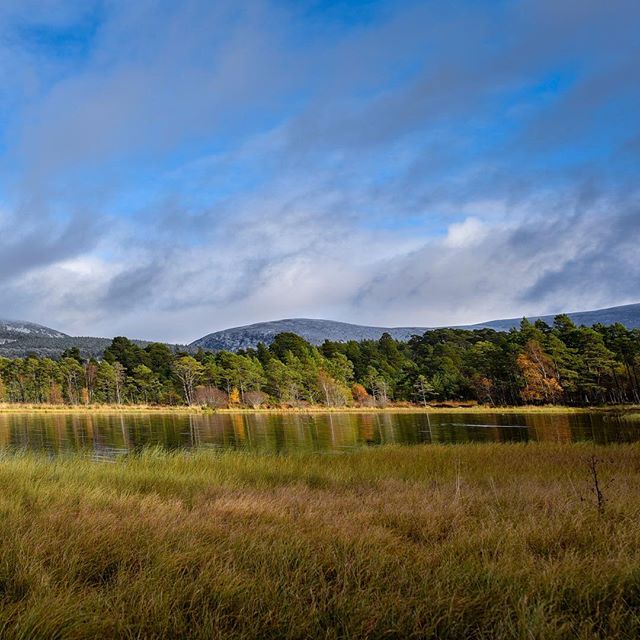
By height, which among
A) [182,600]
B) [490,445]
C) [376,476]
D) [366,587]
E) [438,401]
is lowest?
[438,401]

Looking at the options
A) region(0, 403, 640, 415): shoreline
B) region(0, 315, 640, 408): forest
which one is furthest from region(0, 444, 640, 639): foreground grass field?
region(0, 315, 640, 408): forest

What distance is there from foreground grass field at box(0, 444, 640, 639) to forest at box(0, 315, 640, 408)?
2558 inches

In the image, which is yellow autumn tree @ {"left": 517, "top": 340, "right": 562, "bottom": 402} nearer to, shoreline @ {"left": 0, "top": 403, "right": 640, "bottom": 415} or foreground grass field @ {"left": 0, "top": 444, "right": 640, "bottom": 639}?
shoreline @ {"left": 0, "top": 403, "right": 640, "bottom": 415}

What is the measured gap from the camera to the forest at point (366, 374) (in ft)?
216

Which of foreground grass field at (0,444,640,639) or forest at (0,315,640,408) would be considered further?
forest at (0,315,640,408)

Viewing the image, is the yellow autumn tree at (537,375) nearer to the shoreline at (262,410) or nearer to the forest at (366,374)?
the forest at (366,374)

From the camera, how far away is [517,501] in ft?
24.8

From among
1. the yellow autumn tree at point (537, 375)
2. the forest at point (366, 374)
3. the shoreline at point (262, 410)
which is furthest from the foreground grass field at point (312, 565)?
the forest at point (366, 374)

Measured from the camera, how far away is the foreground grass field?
3.19 metres

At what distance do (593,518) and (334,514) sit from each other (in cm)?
330

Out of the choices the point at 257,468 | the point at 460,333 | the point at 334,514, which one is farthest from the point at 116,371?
the point at 334,514

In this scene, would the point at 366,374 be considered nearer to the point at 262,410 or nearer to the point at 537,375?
the point at 262,410

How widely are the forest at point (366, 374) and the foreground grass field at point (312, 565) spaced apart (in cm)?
6496

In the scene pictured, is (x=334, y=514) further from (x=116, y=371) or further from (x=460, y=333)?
(x=460, y=333)
